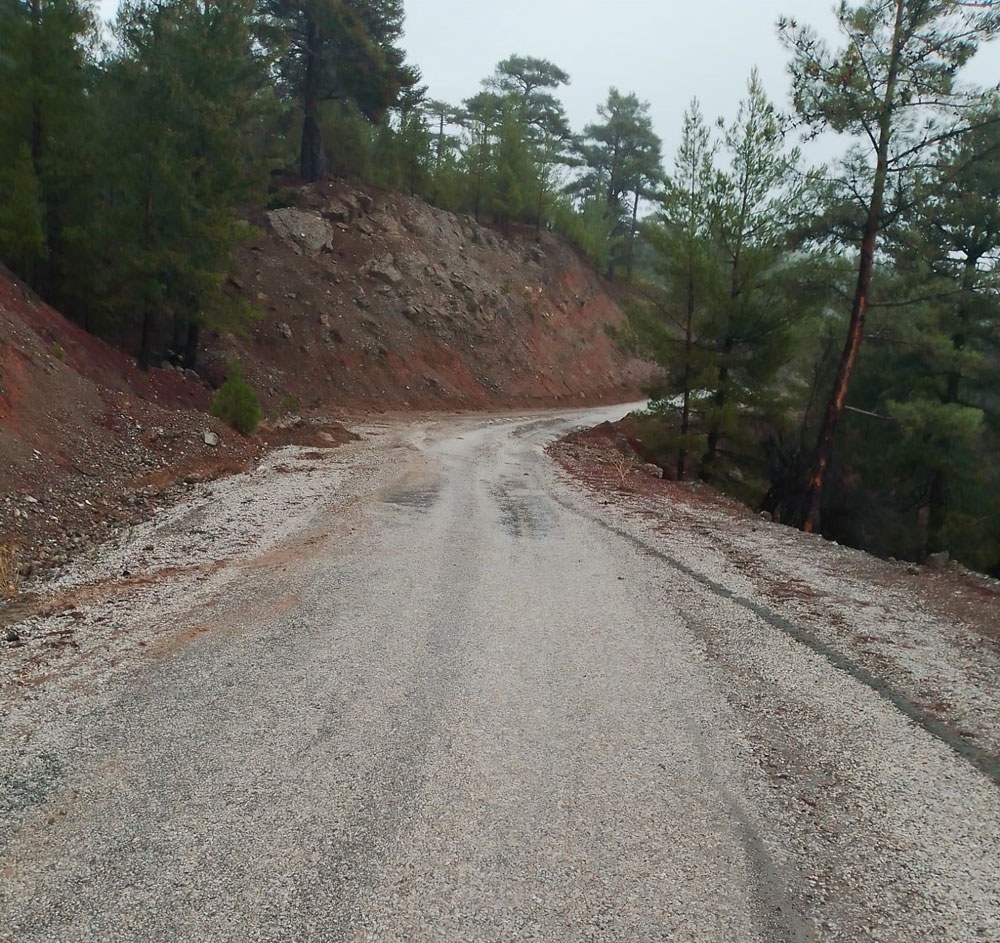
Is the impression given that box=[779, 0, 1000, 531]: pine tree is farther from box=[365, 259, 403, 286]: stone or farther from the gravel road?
box=[365, 259, 403, 286]: stone

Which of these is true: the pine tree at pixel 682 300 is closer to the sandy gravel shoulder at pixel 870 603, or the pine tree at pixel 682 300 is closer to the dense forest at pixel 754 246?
the dense forest at pixel 754 246

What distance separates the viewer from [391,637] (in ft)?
18.4

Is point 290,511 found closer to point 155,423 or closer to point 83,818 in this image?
point 155,423

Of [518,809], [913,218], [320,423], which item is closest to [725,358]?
[913,218]

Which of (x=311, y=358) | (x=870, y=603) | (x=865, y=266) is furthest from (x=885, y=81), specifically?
(x=311, y=358)

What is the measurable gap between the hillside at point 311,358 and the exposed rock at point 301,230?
78 mm

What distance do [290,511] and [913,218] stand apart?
44.8ft

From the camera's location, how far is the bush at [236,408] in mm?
16094

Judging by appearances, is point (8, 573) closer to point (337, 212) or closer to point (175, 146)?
point (175, 146)

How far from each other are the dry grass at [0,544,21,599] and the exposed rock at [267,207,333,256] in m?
25.6

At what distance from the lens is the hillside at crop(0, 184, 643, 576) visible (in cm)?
1020

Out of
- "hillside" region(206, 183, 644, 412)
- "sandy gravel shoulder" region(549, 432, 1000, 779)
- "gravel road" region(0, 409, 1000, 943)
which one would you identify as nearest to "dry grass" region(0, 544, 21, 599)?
"gravel road" region(0, 409, 1000, 943)

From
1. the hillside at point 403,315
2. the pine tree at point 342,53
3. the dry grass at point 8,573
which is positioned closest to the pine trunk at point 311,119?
the pine tree at point 342,53

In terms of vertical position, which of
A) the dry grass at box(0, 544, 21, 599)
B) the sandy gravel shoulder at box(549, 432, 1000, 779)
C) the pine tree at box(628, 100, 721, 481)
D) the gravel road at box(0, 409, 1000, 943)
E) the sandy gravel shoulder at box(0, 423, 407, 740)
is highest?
the pine tree at box(628, 100, 721, 481)
